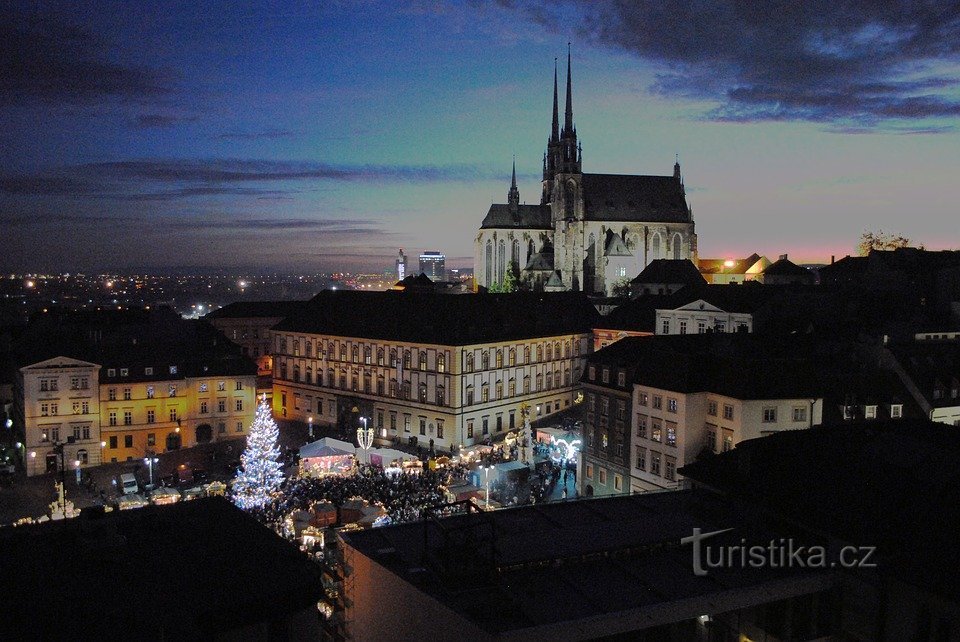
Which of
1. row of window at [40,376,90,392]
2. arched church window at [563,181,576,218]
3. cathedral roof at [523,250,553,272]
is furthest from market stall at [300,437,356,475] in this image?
arched church window at [563,181,576,218]

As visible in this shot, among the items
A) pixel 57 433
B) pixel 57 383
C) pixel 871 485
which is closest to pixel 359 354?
pixel 57 383

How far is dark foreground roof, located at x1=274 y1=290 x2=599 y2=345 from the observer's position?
227 feet

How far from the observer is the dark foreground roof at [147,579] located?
10.8m

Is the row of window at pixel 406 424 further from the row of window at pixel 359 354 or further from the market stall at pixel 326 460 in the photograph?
the market stall at pixel 326 460

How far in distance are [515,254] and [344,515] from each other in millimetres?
113456

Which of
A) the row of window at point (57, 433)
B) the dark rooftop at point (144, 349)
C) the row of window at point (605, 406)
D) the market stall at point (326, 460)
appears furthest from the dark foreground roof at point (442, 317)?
the row of window at point (57, 433)

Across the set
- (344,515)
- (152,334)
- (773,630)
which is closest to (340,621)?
(773,630)

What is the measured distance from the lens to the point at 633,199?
456ft

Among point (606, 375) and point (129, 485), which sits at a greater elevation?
point (606, 375)

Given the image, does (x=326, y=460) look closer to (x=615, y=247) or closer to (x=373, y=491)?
(x=373, y=491)

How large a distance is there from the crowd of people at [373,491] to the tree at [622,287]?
82852 millimetres

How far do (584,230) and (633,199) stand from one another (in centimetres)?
1148

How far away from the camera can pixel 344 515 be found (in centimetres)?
3309

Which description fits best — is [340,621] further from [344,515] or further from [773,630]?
[344,515]
